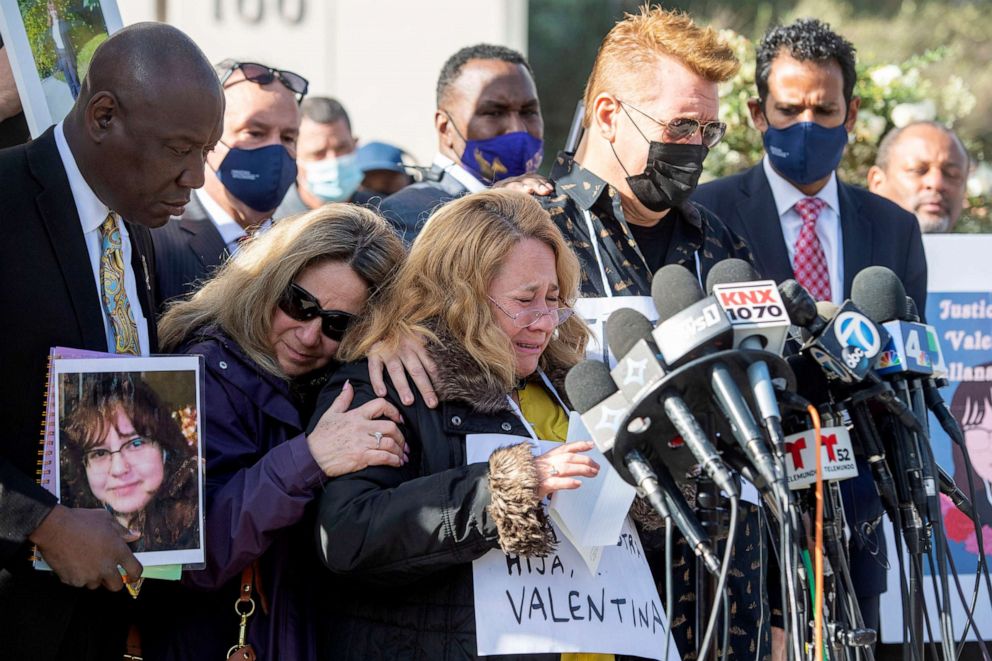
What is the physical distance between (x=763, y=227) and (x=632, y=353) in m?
2.77

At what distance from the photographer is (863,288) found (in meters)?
2.98

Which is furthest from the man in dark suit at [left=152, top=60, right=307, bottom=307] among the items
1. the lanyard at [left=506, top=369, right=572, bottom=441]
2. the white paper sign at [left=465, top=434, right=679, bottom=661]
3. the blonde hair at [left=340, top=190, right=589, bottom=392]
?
the white paper sign at [left=465, top=434, right=679, bottom=661]

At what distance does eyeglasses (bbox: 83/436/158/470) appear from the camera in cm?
314

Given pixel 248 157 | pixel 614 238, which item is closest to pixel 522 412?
pixel 614 238

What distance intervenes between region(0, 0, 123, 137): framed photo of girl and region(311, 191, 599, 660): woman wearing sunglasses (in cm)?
112

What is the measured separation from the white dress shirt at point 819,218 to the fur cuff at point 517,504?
7.98 feet

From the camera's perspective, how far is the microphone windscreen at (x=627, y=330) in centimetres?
265

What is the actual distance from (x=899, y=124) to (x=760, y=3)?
8.90ft

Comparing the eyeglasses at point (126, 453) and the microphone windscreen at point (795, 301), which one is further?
the eyeglasses at point (126, 453)

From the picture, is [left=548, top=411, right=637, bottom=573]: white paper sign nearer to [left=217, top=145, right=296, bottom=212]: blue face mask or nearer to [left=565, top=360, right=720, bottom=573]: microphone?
[left=565, top=360, right=720, bottom=573]: microphone

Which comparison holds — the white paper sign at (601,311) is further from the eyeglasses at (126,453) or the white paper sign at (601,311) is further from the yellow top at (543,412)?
the eyeglasses at (126,453)

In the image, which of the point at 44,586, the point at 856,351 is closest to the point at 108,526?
the point at 44,586

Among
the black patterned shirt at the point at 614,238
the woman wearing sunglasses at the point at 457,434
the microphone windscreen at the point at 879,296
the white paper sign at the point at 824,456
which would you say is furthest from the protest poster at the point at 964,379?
the white paper sign at the point at 824,456

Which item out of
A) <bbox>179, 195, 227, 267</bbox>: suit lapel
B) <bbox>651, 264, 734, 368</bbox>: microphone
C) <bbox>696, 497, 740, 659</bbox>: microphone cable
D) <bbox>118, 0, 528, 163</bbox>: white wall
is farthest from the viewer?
<bbox>118, 0, 528, 163</bbox>: white wall
